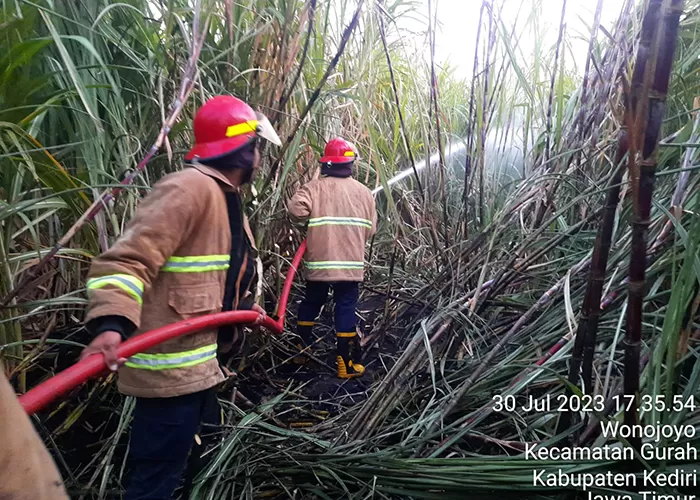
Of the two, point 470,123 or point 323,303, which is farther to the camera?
point 323,303

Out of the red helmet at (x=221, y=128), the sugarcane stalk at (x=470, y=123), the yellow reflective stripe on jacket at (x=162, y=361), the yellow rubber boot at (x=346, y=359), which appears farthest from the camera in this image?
the yellow rubber boot at (x=346, y=359)

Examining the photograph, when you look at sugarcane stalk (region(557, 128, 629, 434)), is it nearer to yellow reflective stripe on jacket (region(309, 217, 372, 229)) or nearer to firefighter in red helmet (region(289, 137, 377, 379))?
firefighter in red helmet (region(289, 137, 377, 379))

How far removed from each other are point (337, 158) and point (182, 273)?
1.80 m

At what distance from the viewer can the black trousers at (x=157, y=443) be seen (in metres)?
1.46

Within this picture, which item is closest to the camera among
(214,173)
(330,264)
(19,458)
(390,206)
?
(19,458)

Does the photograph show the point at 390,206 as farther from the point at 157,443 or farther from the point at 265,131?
the point at 157,443

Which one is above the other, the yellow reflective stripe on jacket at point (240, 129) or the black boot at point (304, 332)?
the yellow reflective stripe on jacket at point (240, 129)

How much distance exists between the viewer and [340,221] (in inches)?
126

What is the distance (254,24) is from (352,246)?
63.3 inches

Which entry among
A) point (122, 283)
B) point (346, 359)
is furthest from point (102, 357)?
point (346, 359)

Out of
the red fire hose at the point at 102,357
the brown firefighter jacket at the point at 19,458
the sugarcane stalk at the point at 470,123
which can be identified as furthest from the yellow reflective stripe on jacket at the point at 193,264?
the sugarcane stalk at the point at 470,123

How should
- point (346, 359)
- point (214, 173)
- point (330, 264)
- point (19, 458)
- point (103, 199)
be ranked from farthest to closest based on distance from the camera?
point (330, 264), point (346, 359), point (214, 173), point (103, 199), point (19, 458)

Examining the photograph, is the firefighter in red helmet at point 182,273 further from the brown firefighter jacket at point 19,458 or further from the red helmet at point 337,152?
the red helmet at point 337,152

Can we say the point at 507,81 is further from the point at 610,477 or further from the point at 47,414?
the point at 47,414
